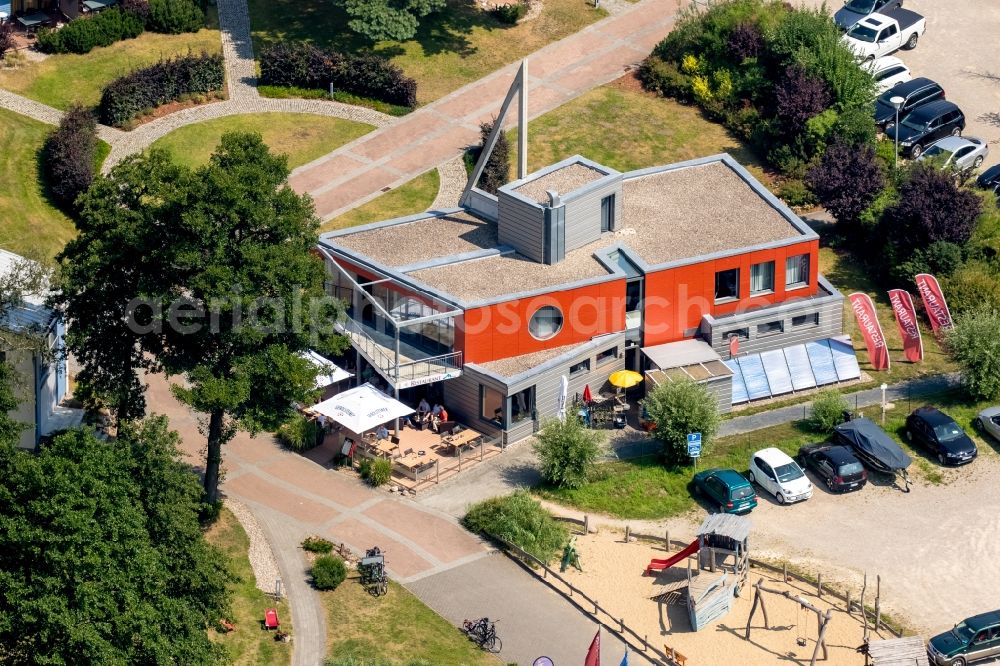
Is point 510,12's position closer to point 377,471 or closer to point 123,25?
point 123,25

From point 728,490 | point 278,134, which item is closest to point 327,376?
point 728,490

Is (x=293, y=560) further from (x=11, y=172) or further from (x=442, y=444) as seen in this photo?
(x=11, y=172)

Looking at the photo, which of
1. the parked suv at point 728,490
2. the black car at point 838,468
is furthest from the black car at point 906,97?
the parked suv at point 728,490

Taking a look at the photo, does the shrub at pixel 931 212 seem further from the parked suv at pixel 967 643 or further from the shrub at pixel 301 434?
the shrub at pixel 301 434

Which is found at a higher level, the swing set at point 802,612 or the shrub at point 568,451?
the shrub at point 568,451


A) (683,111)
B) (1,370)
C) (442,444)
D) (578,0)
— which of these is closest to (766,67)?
(683,111)

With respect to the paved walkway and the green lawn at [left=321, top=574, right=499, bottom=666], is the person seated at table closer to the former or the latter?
the green lawn at [left=321, top=574, right=499, bottom=666]

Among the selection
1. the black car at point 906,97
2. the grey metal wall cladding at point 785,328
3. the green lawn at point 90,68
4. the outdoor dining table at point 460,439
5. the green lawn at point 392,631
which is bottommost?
the green lawn at point 392,631
